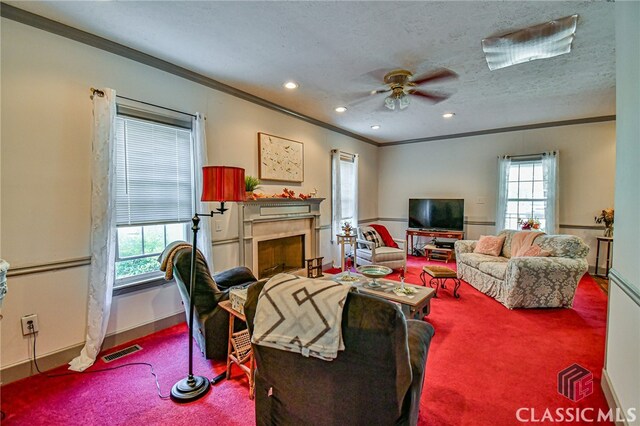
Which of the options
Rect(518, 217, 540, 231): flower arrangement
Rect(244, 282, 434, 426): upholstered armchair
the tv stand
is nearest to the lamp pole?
Rect(244, 282, 434, 426): upholstered armchair

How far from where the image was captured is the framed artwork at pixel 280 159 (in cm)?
395

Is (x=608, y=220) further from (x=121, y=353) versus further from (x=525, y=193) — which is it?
(x=121, y=353)

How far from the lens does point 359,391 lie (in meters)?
1.18

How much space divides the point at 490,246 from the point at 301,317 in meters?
4.29

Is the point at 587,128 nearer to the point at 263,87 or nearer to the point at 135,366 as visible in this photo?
the point at 263,87

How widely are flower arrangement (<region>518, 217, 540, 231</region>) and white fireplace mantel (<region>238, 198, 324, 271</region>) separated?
381 centimetres

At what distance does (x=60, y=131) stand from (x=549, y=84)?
16.7 ft

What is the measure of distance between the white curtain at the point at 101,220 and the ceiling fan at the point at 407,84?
2.67 meters

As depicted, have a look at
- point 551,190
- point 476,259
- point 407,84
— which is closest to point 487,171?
point 551,190

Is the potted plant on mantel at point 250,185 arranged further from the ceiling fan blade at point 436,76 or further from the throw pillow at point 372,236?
the throw pillow at point 372,236

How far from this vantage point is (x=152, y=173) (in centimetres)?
283

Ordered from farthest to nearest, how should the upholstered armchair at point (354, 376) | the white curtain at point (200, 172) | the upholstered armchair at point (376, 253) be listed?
the upholstered armchair at point (376, 253)
the white curtain at point (200, 172)
the upholstered armchair at point (354, 376)

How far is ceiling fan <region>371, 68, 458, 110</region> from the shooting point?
2772 mm

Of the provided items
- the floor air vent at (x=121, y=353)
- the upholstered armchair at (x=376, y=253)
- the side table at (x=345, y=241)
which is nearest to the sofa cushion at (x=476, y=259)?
the upholstered armchair at (x=376, y=253)
